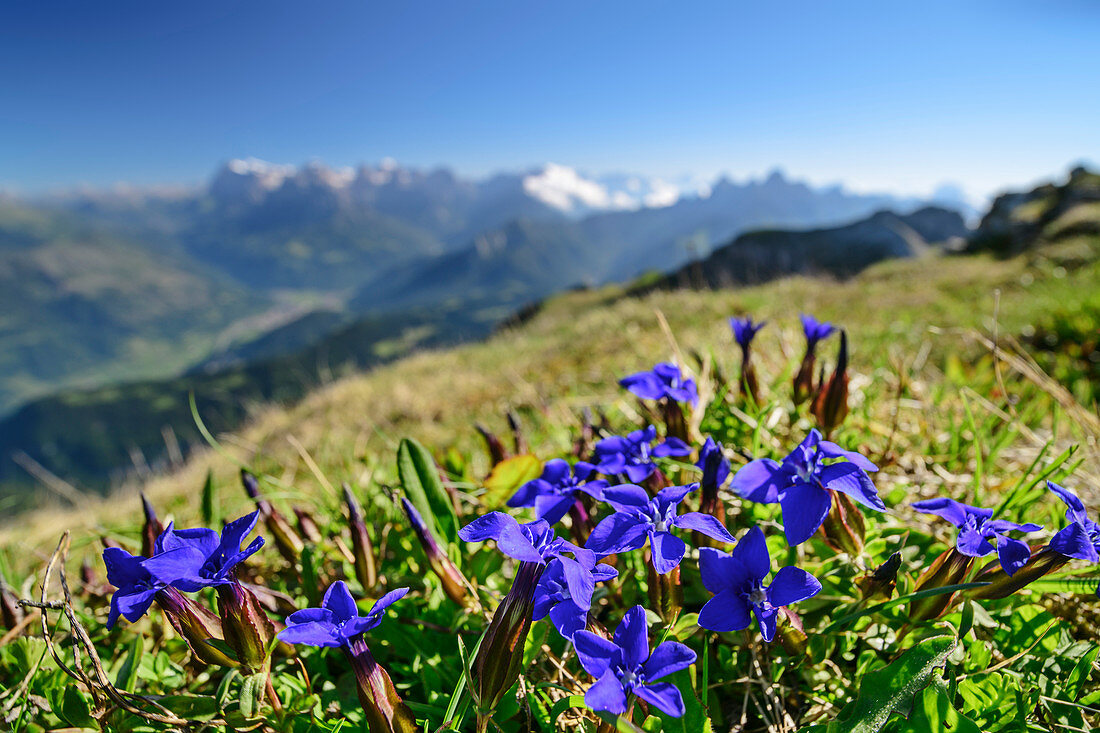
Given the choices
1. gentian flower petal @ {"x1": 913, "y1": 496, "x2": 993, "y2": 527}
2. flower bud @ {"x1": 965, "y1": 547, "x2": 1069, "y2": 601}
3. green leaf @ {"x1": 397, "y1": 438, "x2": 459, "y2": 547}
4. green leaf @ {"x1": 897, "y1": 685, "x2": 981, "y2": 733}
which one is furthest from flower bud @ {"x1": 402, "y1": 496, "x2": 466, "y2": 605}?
flower bud @ {"x1": 965, "y1": 547, "x2": 1069, "y2": 601}

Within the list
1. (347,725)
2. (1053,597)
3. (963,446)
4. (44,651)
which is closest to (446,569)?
(347,725)

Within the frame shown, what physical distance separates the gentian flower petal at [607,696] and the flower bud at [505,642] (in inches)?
9.9

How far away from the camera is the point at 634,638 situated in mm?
1122

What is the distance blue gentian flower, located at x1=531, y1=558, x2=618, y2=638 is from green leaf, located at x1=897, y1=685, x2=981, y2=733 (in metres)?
0.69

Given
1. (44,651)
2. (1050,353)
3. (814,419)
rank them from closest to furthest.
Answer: (44,651), (814,419), (1050,353)

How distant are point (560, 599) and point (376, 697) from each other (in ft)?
1.53

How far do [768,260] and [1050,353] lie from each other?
72.4 meters

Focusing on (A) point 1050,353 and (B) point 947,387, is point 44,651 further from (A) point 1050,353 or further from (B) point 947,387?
(A) point 1050,353

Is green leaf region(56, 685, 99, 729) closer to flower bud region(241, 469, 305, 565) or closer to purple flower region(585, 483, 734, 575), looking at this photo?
flower bud region(241, 469, 305, 565)

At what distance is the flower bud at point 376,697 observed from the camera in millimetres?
1199

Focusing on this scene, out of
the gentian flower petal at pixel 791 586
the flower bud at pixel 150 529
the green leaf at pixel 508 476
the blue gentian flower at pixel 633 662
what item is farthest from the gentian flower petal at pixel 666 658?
the flower bud at pixel 150 529

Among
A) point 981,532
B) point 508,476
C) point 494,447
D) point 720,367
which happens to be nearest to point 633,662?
point 981,532

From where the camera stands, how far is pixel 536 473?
226cm

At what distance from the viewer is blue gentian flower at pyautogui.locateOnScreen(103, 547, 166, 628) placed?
1.09 meters
